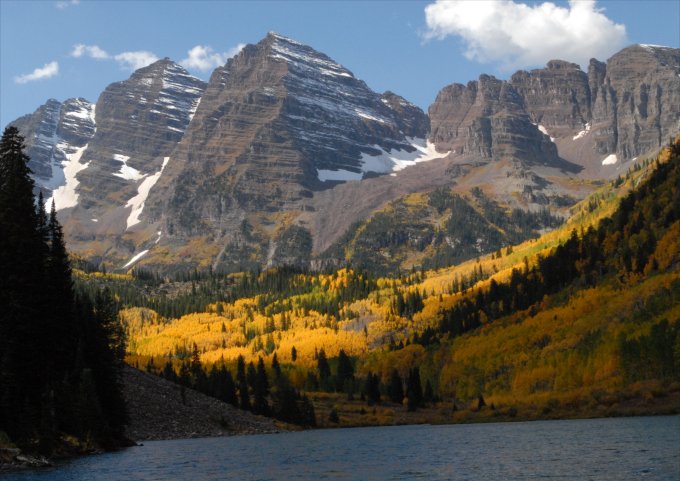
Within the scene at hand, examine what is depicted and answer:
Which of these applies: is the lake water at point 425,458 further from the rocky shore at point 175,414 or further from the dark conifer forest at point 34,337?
the rocky shore at point 175,414

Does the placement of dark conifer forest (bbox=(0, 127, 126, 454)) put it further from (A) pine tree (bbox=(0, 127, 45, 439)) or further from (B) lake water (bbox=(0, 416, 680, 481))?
(B) lake water (bbox=(0, 416, 680, 481))

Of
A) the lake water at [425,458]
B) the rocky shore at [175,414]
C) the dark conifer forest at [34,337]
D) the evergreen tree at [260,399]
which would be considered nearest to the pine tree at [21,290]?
the dark conifer forest at [34,337]

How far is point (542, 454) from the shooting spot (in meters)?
96.2

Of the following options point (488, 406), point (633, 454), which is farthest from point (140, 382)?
point (633, 454)

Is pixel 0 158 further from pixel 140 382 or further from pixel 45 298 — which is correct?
pixel 140 382

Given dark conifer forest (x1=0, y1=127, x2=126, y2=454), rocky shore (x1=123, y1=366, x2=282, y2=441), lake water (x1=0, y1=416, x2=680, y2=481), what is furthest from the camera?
rocky shore (x1=123, y1=366, x2=282, y2=441)

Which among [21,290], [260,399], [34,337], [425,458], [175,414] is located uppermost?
[21,290]

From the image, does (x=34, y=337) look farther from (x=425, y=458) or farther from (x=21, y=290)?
(x=425, y=458)

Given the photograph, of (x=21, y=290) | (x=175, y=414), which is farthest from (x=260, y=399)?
(x=21, y=290)

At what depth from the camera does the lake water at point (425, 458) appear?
81.5 meters

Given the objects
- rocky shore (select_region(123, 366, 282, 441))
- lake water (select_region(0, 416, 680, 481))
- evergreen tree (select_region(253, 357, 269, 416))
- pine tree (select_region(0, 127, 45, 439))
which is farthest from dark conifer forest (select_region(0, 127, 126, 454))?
evergreen tree (select_region(253, 357, 269, 416))

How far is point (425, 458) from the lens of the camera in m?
100

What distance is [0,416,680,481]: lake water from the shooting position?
267 ft

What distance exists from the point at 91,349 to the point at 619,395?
3610 inches
